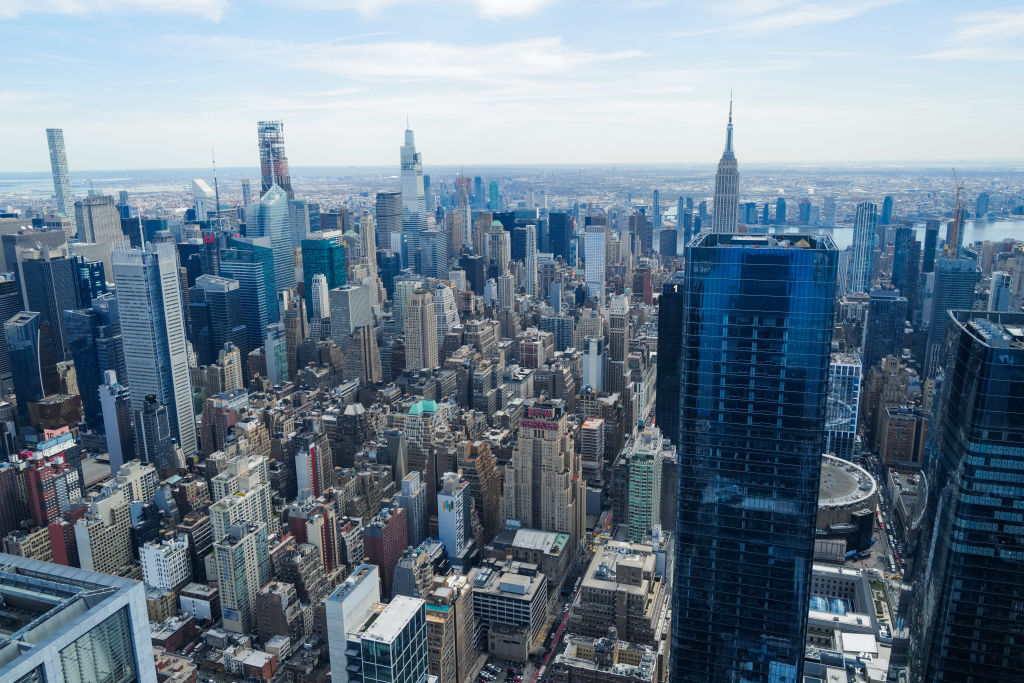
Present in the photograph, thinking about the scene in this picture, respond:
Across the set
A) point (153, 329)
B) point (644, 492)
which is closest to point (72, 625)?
point (644, 492)

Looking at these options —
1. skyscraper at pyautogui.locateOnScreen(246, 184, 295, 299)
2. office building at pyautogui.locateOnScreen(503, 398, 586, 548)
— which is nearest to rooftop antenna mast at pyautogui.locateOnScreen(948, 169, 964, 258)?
office building at pyautogui.locateOnScreen(503, 398, 586, 548)

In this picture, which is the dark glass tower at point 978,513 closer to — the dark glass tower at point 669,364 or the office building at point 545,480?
the office building at point 545,480

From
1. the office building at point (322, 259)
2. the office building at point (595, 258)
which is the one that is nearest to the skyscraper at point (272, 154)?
the office building at point (322, 259)

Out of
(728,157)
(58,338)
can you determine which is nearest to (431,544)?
(58,338)

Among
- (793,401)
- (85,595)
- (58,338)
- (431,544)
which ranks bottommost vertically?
(431,544)

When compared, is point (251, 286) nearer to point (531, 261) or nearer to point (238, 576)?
point (531, 261)

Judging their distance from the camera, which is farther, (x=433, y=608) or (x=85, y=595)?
(x=433, y=608)

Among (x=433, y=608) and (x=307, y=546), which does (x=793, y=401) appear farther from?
(x=307, y=546)
